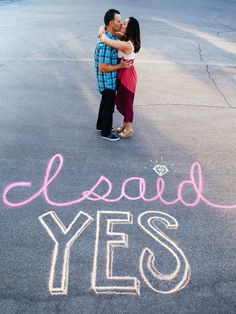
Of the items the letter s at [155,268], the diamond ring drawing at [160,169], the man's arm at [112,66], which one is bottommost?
the letter s at [155,268]

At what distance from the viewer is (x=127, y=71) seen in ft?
16.1

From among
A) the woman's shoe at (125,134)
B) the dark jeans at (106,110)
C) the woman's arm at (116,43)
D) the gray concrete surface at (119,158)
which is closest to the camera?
the gray concrete surface at (119,158)

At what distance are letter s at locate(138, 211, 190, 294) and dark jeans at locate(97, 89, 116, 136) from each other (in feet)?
6.28

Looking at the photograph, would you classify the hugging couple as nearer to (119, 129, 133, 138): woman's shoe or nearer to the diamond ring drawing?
(119, 129, 133, 138): woman's shoe

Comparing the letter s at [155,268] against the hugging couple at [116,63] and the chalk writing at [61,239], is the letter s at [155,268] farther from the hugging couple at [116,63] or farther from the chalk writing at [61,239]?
the hugging couple at [116,63]

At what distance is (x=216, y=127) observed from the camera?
5.93m

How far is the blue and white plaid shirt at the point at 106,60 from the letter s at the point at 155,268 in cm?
206

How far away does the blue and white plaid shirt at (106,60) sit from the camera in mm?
4594

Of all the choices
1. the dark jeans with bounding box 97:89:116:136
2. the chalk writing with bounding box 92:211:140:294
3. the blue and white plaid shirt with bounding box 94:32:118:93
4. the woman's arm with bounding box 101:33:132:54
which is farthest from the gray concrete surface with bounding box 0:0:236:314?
the woman's arm with bounding box 101:33:132:54

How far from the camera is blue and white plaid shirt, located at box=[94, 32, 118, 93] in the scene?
459 cm

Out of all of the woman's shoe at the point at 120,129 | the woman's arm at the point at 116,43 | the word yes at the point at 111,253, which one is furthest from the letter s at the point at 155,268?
the woman's arm at the point at 116,43

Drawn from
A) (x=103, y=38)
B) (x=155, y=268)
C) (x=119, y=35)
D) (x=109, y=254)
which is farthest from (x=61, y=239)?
(x=119, y=35)

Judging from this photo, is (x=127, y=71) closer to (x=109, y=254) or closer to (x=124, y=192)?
(x=124, y=192)

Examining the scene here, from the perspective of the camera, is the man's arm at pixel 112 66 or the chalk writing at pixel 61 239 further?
the man's arm at pixel 112 66
